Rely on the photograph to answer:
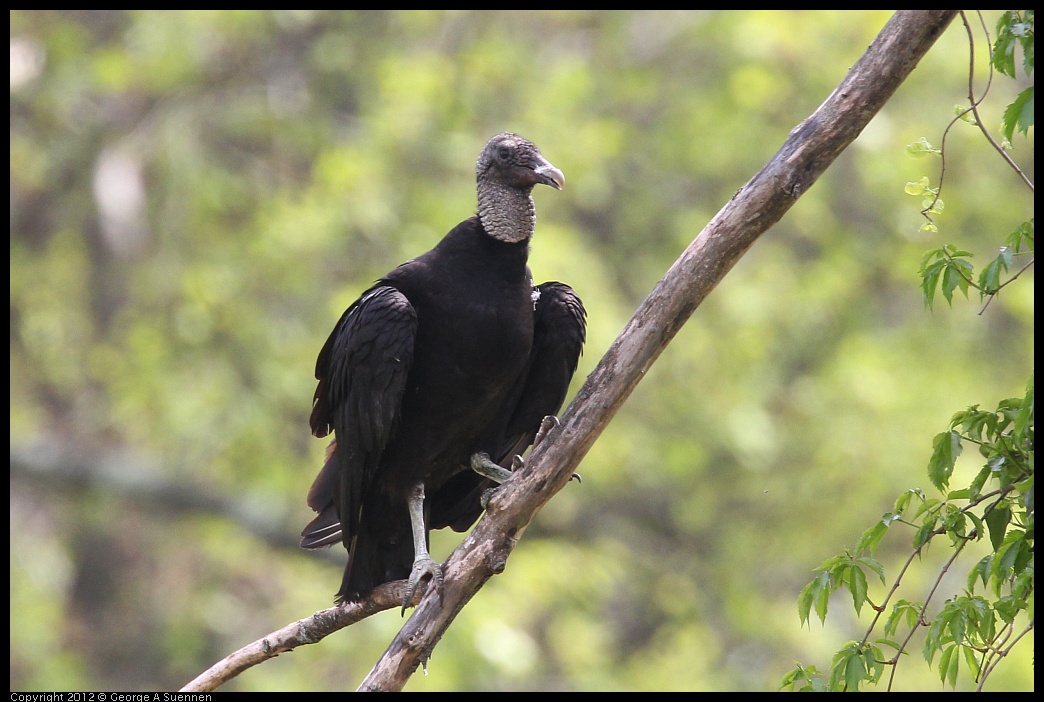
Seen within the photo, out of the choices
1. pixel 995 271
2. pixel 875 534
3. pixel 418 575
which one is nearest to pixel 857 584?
pixel 875 534

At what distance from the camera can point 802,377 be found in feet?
27.9

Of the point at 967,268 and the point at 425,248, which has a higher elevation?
the point at 425,248

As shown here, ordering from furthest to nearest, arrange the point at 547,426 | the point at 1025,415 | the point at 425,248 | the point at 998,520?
the point at 425,248 < the point at 547,426 < the point at 998,520 < the point at 1025,415

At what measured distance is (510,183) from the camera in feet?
10.3

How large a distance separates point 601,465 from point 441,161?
2302mm

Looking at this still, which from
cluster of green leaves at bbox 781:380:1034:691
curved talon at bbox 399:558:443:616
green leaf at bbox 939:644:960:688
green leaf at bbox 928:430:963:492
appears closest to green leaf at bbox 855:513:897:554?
cluster of green leaves at bbox 781:380:1034:691

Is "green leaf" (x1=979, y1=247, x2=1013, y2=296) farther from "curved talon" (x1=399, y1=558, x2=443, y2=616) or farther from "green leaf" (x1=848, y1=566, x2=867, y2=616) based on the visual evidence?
"curved talon" (x1=399, y1=558, x2=443, y2=616)

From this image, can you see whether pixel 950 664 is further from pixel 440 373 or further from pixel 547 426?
pixel 440 373

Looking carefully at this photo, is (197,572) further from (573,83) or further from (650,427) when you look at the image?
(573,83)

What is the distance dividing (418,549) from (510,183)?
1.05m

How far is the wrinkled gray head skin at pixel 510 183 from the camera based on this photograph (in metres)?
3.03

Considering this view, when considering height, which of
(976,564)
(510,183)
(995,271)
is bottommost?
(976,564)

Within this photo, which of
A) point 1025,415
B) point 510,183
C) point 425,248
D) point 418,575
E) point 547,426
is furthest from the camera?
point 425,248

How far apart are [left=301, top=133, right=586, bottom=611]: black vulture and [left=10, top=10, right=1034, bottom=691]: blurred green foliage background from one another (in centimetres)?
339
